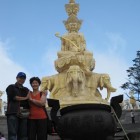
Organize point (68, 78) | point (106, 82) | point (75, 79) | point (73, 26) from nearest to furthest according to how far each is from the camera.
Result: point (75, 79) < point (68, 78) < point (106, 82) < point (73, 26)

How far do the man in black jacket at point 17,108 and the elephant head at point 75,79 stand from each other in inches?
395

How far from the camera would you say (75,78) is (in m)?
15.6

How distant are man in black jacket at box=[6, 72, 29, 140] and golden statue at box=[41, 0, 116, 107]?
31.3ft

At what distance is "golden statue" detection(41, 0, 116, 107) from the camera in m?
15.7

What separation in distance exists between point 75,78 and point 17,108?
A: 10.2 m

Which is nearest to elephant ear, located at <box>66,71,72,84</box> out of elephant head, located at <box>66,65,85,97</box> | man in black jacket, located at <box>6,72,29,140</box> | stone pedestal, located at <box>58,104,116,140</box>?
elephant head, located at <box>66,65,85,97</box>

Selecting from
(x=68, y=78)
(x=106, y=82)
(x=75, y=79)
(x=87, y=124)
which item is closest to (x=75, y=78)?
(x=75, y=79)

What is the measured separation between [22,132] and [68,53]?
11602 mm

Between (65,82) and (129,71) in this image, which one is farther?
(129,71)

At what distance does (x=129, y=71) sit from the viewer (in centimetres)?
2709

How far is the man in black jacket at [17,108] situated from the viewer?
541cm

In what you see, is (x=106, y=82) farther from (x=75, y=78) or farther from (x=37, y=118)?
A: (x=37, y=118)

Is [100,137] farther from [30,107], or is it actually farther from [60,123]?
[30,107]

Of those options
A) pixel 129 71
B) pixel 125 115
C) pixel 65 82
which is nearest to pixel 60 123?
pixel 65 82
